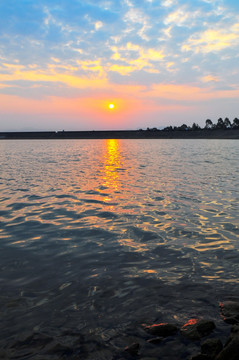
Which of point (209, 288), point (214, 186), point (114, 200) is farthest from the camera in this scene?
point (214, 186)

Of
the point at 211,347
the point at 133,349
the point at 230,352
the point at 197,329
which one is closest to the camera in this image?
the point at 230,352

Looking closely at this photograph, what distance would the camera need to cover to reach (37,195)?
734 inches

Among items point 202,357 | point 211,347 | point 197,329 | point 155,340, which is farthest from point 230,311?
point 155,340

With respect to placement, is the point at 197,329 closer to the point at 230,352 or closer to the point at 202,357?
the point at 202,357

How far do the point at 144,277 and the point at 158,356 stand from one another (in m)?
2.89

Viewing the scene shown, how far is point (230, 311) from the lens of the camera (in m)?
5.99

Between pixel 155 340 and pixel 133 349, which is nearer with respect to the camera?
pixel 133 349

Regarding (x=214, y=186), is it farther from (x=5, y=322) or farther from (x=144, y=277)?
(x=5, y=322)

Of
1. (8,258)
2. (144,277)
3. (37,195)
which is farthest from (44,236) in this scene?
(37,195)

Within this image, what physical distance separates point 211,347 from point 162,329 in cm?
96

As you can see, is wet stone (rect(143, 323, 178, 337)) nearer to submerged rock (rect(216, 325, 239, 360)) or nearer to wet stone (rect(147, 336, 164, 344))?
wet stone (rect(147, 336, 164, 344))

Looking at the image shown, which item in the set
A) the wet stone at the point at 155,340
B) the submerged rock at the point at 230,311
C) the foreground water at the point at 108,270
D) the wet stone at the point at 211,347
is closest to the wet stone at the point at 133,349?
the foreground water at the point at 108,270

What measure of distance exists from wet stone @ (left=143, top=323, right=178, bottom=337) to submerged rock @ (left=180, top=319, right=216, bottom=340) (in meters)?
0.16

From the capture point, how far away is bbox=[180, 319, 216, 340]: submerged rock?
17.2ft
